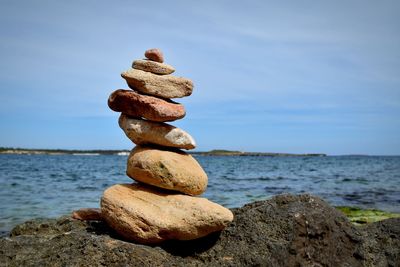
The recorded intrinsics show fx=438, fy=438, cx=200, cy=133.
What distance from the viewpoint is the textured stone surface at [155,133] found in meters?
7.34

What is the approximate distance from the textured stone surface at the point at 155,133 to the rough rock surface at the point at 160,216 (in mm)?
970

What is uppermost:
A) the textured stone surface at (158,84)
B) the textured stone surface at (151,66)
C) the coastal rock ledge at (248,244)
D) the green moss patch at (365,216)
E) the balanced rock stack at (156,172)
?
the textured stone surface at (151,66)

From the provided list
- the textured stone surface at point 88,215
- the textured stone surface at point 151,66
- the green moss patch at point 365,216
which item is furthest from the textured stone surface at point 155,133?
the green moss patch at point 365,216

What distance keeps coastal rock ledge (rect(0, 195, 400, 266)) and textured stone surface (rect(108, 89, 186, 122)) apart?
6.43ft

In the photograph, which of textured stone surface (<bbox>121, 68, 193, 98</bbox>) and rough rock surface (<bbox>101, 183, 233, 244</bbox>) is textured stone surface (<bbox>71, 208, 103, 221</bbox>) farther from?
textured stone surface (<bbox>121, 68, 193, 98</bbox>)

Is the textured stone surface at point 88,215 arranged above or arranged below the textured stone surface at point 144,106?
below

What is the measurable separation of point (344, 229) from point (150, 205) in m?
3.15

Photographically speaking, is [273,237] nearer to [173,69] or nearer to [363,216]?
[173,69]

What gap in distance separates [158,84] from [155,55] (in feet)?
1.79

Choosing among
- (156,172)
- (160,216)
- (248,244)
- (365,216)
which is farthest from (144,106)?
(365,216)

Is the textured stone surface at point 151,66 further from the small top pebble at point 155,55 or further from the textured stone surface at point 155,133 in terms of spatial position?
the textured stone surface at point 155,133

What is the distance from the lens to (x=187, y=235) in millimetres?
6516

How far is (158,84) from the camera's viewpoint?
291 inches

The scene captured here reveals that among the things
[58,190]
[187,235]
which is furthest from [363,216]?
[58,190]
